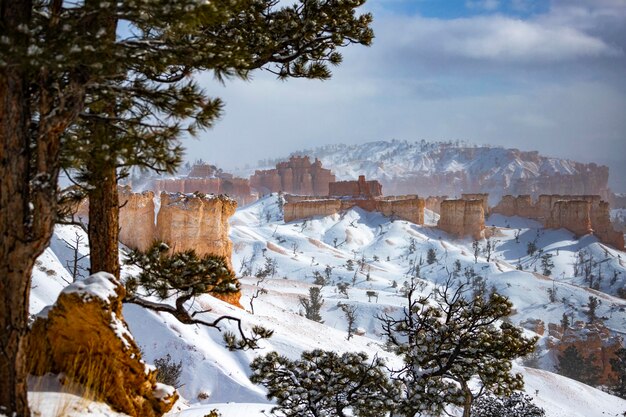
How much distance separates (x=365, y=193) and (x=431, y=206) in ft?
78.7

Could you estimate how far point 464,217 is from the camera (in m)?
80.8

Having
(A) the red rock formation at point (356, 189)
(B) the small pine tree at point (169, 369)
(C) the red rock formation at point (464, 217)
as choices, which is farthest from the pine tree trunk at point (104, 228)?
(A) the red rock formation at point (356, 189)

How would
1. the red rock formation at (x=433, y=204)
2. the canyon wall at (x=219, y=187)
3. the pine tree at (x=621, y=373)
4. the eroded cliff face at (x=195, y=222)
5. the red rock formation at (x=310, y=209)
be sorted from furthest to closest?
1. the canyon wall at (x=219, y=187)
2. the red rock formation at (x=433, y=204)
3. the red rock formation at (x=310, y=209)
4. the pine tree at (x=621, y=373)
5. the eroded cliff face at (x=195, y=222)

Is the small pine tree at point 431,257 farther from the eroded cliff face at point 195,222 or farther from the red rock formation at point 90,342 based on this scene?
the red rock formation at point 90,342

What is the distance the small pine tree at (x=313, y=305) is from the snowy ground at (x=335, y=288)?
1219 mm

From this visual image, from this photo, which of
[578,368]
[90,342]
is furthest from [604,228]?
[90,342]

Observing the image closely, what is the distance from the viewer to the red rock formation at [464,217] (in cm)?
7994

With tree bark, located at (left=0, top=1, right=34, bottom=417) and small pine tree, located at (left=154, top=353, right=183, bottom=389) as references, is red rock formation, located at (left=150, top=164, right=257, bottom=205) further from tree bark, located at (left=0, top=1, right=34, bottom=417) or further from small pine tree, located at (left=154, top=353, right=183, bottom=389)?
tree bark, located at (left=0, top=1, right=34, bottom=417)

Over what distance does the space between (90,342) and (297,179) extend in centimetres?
13365

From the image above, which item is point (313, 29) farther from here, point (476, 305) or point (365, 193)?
point (365, 193)

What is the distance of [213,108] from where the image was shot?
14.2ft

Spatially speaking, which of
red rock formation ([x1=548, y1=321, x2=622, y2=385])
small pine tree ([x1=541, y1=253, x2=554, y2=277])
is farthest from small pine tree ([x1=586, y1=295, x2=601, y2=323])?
small pine tree ([x1=541, y1=253, x2=554, y2=277])

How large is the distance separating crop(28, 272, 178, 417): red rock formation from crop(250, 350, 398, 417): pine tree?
11.4 ft

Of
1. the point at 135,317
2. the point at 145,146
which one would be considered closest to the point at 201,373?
the point at 135,317
